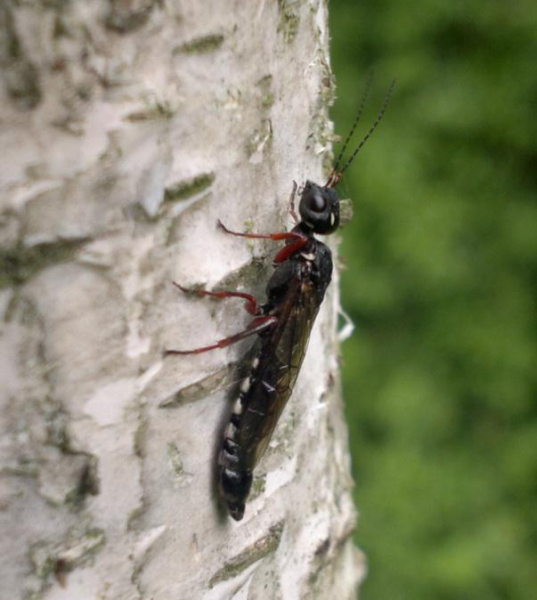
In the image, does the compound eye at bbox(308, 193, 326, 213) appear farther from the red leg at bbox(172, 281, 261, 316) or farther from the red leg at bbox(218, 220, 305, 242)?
the red leg at bbox(172, 281, 261, 316)

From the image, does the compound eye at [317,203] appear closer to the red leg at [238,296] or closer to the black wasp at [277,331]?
the black wasp at [277,331]

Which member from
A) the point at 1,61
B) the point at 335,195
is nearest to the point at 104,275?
the point at 1,61

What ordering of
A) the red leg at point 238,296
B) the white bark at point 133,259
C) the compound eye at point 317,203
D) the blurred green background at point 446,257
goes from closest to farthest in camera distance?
1. the white bark at point 133,259
2. the red leg at point 238,296
3. the compound eye at point 317,203
4. the blurred green background at point 446,257

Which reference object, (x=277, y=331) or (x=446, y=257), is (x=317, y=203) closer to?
(x=277, y=331)

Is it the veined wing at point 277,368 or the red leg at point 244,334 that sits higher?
the red leg at point 244,334

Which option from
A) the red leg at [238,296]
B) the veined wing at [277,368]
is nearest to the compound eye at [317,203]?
the veined wing at [277,368]

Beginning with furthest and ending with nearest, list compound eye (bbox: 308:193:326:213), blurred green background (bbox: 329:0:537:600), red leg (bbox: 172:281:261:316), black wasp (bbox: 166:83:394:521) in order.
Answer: blurred green background (bbox: 329:0:537:600), compound eye (bbox: 308:193:326:213), black wasp (bbox: 166:83:394:521), red leg (bbox: 172:281:261:316)

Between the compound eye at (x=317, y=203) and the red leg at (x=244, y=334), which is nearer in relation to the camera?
the red leg at (x=244, y=334)

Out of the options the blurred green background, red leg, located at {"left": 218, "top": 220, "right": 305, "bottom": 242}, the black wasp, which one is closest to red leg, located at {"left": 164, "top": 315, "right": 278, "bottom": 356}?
the black wasp

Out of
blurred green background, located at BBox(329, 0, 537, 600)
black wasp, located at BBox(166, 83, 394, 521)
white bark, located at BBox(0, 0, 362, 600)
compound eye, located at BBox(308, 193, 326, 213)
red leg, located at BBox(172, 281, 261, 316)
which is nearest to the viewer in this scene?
white bark, located at BBox(0, 0, 362, 600)
